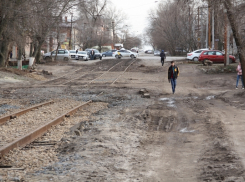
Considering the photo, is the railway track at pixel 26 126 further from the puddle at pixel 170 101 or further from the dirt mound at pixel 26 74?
the dirt mound at pixel 26 74

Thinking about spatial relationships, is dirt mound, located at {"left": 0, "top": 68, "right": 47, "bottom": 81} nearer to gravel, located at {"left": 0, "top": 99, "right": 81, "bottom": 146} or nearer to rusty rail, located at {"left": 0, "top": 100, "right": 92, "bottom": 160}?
gravel, located at {"left": 0, "top": 99, "right": 81, "bottom": 146}

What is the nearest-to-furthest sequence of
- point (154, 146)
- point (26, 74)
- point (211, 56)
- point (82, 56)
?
point (154, 146) < point (26, 74) < point (211, 56) < point (82, 56)

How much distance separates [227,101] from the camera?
15258mm

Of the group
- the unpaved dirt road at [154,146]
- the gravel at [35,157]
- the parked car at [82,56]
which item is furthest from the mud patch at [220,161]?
the parked car at [82,56]

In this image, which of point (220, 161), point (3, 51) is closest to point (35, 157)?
point (220, 161)

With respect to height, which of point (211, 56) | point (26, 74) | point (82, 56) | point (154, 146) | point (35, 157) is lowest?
point (154, 146)

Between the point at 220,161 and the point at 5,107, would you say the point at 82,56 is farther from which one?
the point at 220,161

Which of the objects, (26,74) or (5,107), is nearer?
(5,107)

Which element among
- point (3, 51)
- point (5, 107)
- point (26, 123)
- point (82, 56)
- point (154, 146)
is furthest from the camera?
point (82, 56)

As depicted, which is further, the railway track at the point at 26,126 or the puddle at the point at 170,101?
the puddle at the point at 170,101

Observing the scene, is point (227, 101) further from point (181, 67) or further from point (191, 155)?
point (181, 67)

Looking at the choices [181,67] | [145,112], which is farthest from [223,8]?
[181,67]

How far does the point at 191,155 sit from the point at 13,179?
328 cm

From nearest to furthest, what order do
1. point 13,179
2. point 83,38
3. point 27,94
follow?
point 13,179
point 27,94
point 83,38
